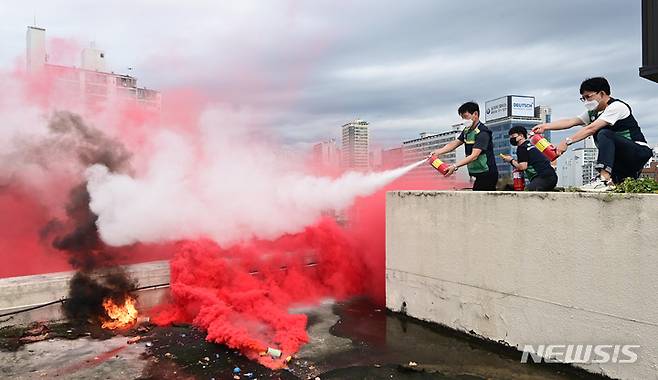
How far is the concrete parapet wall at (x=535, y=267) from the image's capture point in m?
5.00

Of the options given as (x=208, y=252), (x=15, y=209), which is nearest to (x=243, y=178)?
(x=208, y=252)

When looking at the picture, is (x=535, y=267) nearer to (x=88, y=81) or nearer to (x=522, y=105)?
(x=88, y=81)

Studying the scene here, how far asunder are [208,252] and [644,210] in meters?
6.92

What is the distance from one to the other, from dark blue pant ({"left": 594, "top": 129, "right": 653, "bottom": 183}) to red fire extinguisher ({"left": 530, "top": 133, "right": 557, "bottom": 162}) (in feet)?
2.10

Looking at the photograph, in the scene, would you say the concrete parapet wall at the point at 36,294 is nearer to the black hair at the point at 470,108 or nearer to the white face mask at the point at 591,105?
the black hair at the point at 470,108

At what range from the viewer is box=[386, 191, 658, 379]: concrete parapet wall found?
197 inches

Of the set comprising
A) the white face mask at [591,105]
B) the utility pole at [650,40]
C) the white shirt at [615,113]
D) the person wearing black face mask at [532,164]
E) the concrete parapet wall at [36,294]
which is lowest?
the concrete parapet wall at [36,294]

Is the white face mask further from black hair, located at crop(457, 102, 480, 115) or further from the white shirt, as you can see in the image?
black hair, located at crop(457, 102, 480, 115)

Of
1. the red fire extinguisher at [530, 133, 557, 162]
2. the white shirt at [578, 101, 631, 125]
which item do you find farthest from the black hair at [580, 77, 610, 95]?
the red fire extinguisher at [530, 133, 557, 162]

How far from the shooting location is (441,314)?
740 centimetres

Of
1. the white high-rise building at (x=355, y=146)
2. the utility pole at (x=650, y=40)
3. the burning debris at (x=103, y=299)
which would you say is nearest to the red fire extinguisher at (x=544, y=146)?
the utility pole at (x=650, y=40)

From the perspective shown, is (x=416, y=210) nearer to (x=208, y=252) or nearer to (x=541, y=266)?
(x=541, y=266)

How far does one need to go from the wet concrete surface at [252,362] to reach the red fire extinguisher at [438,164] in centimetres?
293

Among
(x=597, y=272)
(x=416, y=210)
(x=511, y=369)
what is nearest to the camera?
(x=597, y=272)
